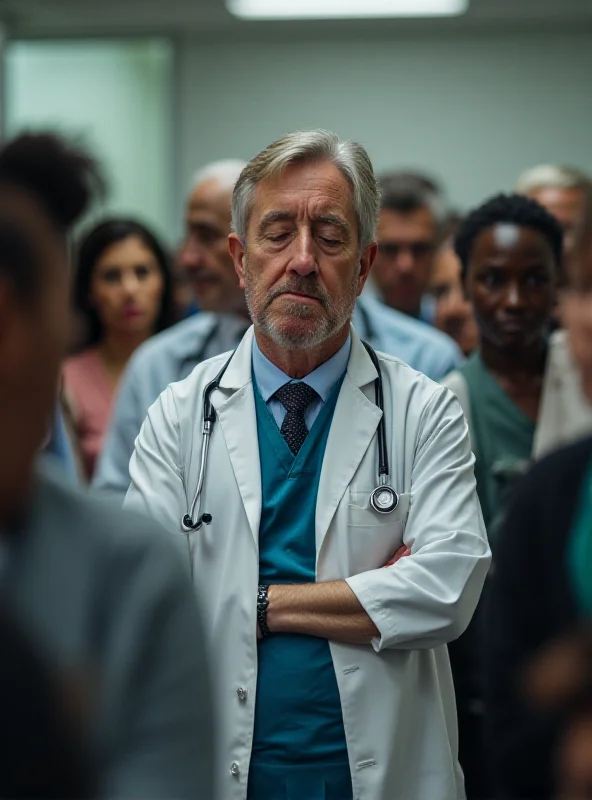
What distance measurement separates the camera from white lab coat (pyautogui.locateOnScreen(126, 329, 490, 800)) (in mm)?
1877

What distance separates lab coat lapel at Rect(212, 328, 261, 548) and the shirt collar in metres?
0.02

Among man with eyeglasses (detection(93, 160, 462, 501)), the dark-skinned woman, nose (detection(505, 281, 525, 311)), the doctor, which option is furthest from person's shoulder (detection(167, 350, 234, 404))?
man with eyeglasses (detection(93, 160, 462, 501))

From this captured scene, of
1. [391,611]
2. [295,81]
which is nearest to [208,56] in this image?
[295,81]

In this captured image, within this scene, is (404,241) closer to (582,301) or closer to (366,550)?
(366,550)

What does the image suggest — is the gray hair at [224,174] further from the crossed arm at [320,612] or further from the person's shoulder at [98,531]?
the person's shoulder at [98,531]

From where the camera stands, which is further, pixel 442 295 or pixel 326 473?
pixel 442 295

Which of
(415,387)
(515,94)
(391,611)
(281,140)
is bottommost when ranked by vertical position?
(391,611)

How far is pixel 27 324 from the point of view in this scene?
37.9 inches

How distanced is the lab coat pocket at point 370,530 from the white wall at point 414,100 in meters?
5.12

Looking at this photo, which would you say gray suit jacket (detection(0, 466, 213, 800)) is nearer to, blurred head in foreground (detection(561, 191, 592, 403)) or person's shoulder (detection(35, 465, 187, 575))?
person's shoulder (detection(35, 465, 187, 575))

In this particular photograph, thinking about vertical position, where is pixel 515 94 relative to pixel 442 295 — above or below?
above

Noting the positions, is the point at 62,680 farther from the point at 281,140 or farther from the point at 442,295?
the point at 442,295

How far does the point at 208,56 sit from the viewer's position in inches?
277

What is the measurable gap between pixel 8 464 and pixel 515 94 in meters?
6.38
